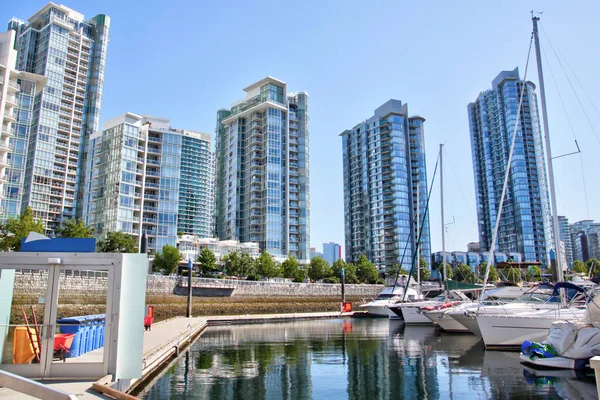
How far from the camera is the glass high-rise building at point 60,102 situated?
92875 millimetres

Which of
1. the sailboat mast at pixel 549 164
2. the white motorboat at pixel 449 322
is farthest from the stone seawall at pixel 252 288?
the sailboat mast at pixel 549 164

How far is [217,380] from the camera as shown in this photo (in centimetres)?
1535

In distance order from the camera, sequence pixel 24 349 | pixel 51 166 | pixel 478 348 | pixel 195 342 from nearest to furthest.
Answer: pixel 24 349 → pixel 478 348 → pixel 195 342 → pixel 51 166

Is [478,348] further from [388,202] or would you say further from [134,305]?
[388,202]

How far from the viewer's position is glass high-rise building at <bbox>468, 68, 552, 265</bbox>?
12475 centimetres

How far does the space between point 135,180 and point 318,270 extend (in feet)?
121

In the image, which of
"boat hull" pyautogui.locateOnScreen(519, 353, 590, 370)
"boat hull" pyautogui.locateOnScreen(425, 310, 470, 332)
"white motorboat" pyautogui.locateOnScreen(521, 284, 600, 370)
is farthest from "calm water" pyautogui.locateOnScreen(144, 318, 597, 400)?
"boat hull" pyautogui.locateOnScreen(425, 310, 470, 332)

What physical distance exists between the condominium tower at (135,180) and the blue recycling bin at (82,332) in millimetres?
65693

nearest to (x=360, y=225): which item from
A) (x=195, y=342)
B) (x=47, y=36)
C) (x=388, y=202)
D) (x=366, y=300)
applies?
(x=388, y=202)

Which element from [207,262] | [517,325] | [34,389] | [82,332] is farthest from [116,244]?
[34,389]

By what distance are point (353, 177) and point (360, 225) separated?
15868 millimetres

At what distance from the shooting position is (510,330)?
22.3 m

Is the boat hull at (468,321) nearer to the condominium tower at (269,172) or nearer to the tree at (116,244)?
the tree at (116,244)

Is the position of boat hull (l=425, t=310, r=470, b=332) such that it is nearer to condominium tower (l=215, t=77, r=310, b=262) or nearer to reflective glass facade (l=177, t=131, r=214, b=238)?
condominium tower (l=215, t=77, r=310, b=262)
